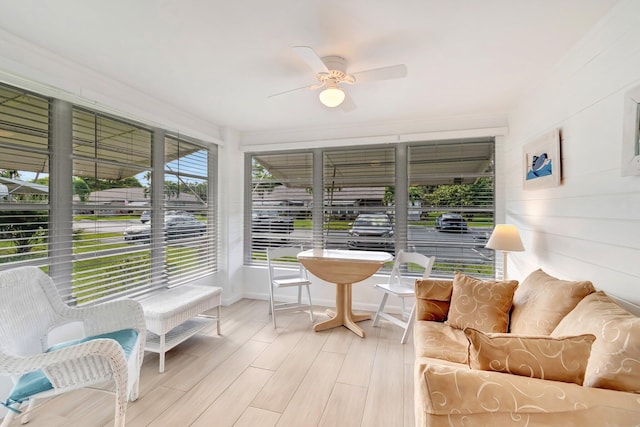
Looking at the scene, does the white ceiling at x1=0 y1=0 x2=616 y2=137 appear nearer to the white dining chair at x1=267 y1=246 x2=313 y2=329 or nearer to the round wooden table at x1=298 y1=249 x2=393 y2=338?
the round wooden table at x1=298 y1=249 x2=393 y2=338

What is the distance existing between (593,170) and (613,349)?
42.8 inches

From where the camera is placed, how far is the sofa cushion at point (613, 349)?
989mm

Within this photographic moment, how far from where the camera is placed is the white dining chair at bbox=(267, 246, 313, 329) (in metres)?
3.16

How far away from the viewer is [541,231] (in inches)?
90.6

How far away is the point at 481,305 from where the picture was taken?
194 cm

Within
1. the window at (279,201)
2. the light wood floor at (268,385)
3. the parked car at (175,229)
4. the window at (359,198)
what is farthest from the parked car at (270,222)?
the light wood floor at (268,385)

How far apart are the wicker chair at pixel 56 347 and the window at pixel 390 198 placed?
2248mm

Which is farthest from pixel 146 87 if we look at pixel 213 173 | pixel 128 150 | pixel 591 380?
pixel 591 380

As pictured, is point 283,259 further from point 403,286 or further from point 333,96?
point 333,96

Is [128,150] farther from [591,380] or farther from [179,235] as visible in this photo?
[591,380]

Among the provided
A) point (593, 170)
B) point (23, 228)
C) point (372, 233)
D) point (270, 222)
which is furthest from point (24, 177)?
point (593, 170)

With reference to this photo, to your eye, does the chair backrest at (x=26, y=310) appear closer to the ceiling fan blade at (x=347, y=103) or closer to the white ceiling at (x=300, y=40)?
the white ceiling at (x=300, y=40)

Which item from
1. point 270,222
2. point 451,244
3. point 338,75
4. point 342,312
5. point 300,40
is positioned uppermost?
point 300,40

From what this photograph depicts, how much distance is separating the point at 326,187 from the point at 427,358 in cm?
250
